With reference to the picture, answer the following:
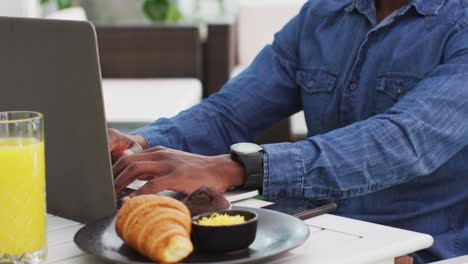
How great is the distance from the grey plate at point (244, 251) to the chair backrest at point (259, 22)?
167 inches

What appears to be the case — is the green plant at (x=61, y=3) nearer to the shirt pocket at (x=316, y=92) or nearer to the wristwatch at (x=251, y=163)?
the shirt pocket at (x=316, y=92)

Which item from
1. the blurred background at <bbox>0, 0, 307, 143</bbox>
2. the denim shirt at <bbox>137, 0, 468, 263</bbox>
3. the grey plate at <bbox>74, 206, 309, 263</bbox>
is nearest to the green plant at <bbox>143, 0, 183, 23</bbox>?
the blurred background at <bbox>0, 0, 307, 143</bbox>

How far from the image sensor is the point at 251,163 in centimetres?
145

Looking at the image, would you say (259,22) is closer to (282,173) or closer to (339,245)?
(282,173)

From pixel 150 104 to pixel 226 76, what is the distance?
3.65ft

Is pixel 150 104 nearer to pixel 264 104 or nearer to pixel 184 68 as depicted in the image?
pixel 184 68

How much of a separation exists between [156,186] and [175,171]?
0.04 m

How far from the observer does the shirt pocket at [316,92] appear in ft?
6.29

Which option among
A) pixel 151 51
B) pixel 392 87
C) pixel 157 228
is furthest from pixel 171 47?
pixel 157 228

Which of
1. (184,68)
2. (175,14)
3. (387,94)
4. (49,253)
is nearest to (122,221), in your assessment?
(49,253)

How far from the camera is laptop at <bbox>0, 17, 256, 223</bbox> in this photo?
121 cm

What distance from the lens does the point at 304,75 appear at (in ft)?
6.48

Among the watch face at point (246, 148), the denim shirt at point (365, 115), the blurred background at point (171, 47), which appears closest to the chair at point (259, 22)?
the blurred background at point (171, 47)

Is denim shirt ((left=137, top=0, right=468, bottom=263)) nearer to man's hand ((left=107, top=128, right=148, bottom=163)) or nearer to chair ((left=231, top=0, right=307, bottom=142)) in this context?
man's hand ((left=107, top=128, right=148, bottom=163))
